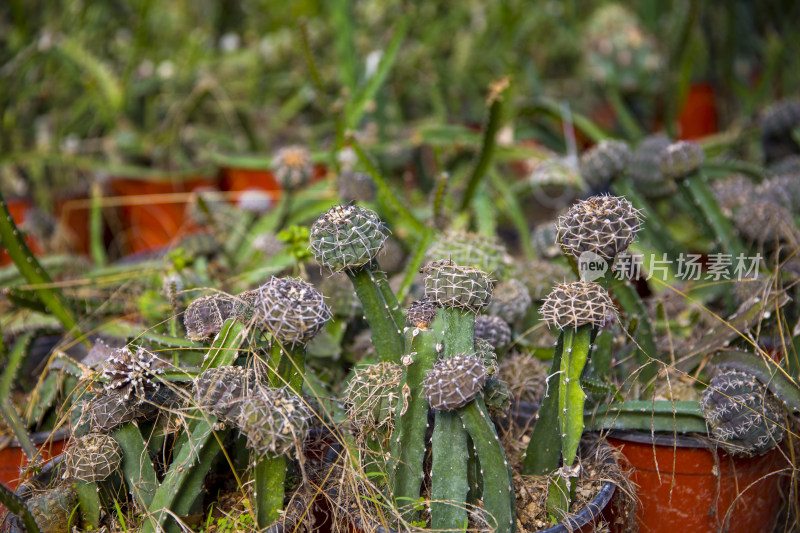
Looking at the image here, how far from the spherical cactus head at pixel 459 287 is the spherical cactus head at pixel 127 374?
52 centimetres

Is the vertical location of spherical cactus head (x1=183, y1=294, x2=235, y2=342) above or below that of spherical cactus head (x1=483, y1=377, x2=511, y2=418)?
above

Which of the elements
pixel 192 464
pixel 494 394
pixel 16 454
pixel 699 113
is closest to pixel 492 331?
pixel 494 394

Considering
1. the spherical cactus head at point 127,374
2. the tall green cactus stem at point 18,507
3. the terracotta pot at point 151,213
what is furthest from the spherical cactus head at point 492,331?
the terracotta pot at point 151,213

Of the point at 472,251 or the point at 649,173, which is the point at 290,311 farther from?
the point at 649,173

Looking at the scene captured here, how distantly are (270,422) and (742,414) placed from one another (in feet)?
2.90

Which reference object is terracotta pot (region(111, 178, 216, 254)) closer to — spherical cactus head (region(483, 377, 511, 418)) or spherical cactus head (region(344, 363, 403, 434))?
spherical cactus head (region(344, 363, 403, 434))

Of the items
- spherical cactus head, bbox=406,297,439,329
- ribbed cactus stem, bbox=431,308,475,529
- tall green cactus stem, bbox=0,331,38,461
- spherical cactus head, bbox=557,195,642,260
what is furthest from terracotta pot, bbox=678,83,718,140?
tall green cactus stem, bbox=0,331,38,461

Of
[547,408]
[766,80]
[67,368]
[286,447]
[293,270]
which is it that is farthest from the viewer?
[766,80]

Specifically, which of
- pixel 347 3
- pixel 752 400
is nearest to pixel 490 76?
pixel 347 3

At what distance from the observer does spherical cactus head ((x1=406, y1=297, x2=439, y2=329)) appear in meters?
1.20

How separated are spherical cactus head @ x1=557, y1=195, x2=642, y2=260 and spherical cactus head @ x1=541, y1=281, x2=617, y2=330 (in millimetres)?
67

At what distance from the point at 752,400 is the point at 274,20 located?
3206mm

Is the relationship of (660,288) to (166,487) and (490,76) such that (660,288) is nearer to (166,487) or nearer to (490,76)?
(166,487)

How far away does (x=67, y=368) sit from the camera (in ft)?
4.85
